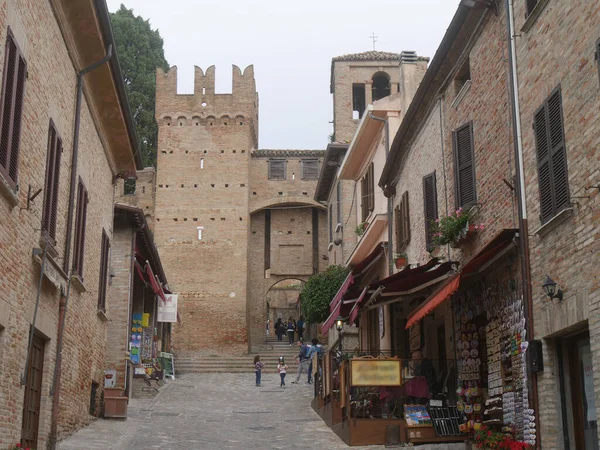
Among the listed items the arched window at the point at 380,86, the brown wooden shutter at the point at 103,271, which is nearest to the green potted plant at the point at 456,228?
the brown wooden shutter at the point at 103,271

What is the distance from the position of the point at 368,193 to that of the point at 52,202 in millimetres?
12467

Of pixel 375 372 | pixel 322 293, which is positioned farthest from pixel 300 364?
pixel 375 372

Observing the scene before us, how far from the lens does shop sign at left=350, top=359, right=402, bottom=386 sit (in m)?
14.5

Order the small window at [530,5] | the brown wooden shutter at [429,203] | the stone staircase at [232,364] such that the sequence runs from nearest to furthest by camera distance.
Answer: the small window at [530,5], the brown wooden shutter at [429,203], the stone staircase at [232,364]

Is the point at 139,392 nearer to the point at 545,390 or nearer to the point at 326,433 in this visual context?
the point at 326,433

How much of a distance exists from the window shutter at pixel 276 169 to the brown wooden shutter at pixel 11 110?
33081 millimetres

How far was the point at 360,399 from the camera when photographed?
1475cm

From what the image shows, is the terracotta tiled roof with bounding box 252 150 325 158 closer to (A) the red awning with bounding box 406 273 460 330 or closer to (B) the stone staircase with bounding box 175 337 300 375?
(B) the stone staircase with bounding box 175 337 300 375

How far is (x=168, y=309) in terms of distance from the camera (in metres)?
29.2

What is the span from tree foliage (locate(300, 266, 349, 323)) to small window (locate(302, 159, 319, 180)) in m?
13.7

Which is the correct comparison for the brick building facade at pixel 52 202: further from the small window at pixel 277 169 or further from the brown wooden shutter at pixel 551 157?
the small window at pixel 277 169

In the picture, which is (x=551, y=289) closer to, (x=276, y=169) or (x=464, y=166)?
(x=464, y=166)

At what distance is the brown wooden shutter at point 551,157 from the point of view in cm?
996

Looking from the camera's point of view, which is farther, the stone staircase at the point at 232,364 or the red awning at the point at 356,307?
the stone staircase at the point at 232,364
